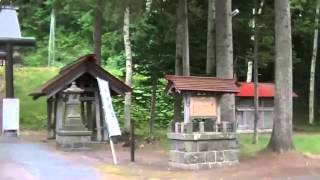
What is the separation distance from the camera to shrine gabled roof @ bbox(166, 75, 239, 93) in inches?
640

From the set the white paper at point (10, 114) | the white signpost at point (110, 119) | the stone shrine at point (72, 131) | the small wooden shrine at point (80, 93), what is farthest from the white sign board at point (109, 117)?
the white paper at point (10, 114)

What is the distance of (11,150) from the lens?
64.5 feet

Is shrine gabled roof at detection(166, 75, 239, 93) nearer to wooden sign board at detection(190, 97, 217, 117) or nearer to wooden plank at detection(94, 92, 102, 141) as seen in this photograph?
wooden sign board at detection(190, 97, 217, 117)

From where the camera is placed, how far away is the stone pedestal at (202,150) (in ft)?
53.7

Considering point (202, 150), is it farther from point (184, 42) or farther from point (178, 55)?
point (178, 55)

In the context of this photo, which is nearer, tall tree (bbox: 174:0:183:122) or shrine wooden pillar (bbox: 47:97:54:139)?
tall tree (bbox: 174:0:183:122)

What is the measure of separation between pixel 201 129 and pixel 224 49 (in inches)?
167

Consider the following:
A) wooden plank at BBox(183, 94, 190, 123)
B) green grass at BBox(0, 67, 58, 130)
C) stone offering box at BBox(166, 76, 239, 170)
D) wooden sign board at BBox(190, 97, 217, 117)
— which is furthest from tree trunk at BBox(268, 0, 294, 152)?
green grass at BBox(0, 67, 58, 130)

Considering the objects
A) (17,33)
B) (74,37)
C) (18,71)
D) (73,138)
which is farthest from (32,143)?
(74,37)

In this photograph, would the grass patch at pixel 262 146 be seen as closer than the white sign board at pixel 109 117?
No

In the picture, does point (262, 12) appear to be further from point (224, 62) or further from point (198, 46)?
point (224, 62)

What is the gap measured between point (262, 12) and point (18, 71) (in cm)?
2011

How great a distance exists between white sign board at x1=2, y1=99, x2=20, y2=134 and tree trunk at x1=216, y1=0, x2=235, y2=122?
8.93 meters

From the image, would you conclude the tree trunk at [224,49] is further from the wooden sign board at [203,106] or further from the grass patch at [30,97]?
the grass patch at [30,97]
